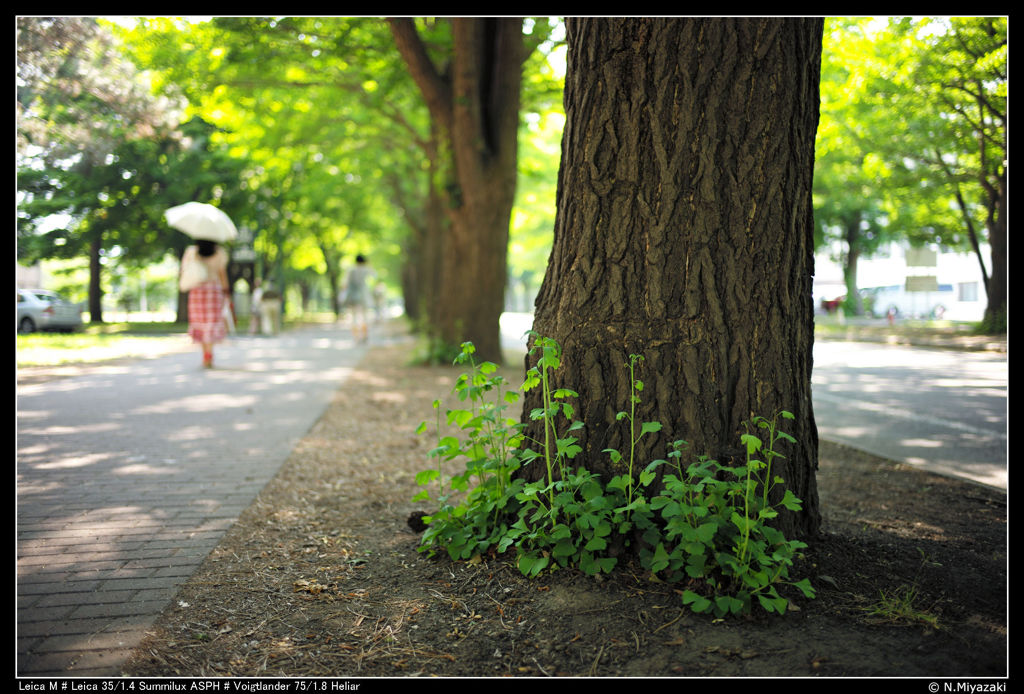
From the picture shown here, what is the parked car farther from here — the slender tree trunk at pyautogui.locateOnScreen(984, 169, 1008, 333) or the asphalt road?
the slender tree trunk at pyautogui.locateOnScreen(984, 169, 1008, 333)

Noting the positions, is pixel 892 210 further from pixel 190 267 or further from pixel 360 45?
pixel 190 267

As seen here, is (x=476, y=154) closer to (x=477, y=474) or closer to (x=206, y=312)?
(x=206, y=312)

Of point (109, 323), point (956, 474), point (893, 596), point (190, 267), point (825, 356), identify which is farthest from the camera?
point (109, 323)

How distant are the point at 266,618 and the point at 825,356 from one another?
16897 millimetres

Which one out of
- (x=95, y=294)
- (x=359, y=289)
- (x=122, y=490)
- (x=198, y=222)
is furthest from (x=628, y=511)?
(x=95, y=294)

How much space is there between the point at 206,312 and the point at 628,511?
11.1 meters

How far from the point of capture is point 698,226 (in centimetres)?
311

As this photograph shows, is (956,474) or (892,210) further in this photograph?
(892,210)

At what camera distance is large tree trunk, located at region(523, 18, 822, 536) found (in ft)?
10.1

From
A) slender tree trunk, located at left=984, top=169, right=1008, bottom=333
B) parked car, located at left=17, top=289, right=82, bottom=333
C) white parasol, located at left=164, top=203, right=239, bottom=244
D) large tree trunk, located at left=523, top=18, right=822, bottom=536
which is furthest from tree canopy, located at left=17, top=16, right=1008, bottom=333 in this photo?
large tree trunk, located at left=523, top=18, right=822, bottom=536

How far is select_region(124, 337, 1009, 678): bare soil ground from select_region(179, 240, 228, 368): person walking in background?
8.89 metres

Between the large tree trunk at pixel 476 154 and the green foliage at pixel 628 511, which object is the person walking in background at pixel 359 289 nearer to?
→ the large tree trunk at pixel 476 154

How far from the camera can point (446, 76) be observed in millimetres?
12172

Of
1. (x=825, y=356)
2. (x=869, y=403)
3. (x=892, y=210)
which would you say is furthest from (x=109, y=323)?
(x=892, y=210)
